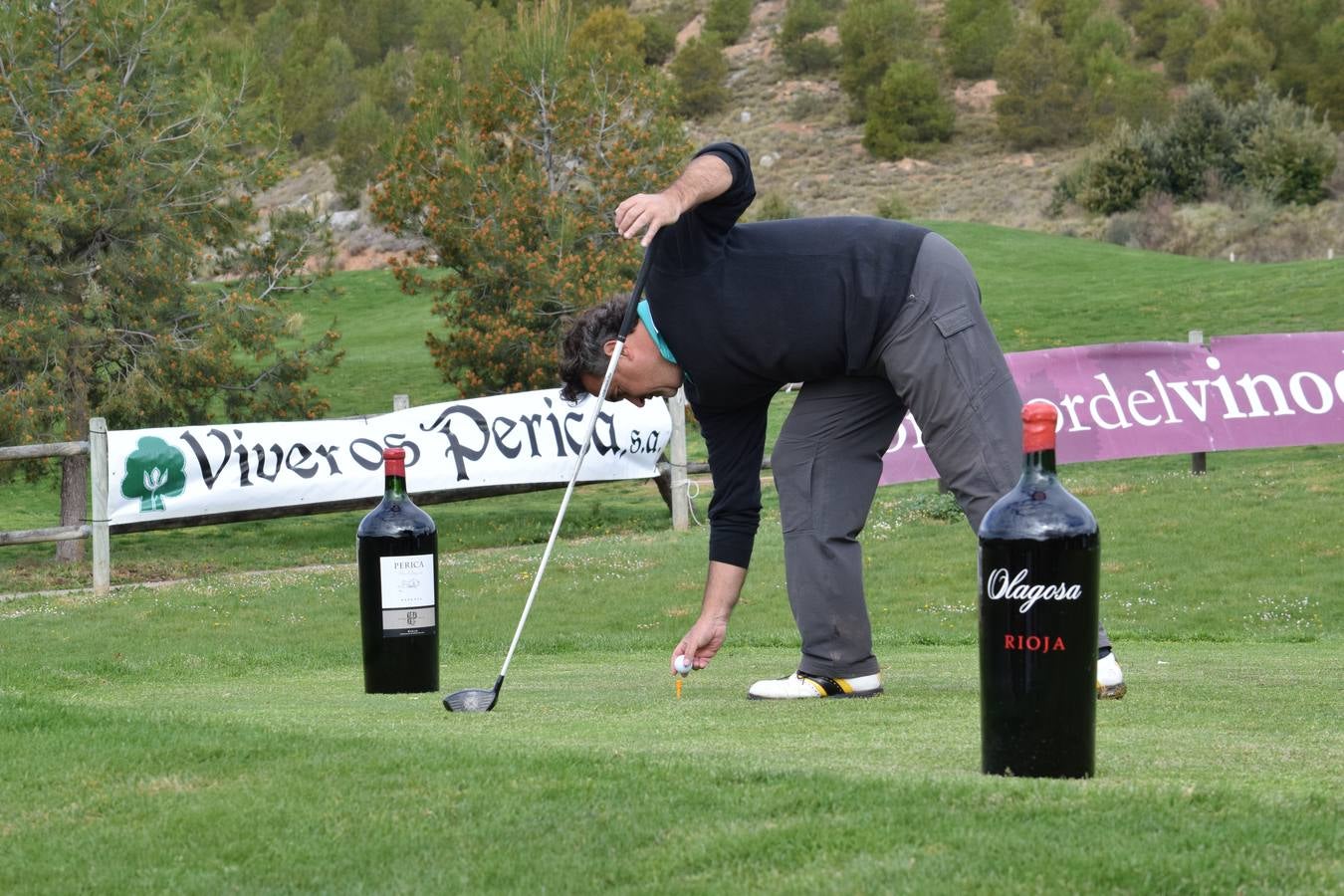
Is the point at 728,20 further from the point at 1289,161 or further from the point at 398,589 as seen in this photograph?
the point at 398,589

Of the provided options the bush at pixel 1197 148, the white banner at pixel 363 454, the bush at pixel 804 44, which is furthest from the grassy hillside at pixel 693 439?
the bush at pixel 804 44

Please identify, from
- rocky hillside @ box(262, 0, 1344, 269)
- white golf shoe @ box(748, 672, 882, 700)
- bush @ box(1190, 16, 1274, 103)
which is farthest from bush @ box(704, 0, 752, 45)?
white golf shoe @ box(748, 672, 882, 700)

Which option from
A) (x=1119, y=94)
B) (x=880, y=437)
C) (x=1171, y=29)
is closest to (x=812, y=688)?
(x=880, y=437)

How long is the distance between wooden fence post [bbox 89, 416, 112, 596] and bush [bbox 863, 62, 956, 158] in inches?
2761

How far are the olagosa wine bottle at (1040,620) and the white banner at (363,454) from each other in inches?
497

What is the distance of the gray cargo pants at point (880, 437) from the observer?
18.5ft

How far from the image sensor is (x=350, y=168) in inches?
2830

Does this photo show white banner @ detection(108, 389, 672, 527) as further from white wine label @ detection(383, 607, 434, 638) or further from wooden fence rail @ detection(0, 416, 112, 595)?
white wine label @ detection(383, 607, 434, 638)

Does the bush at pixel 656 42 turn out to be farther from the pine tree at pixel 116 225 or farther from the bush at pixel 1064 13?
the pine tree at pixel 116 225

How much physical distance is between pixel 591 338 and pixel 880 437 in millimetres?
1167

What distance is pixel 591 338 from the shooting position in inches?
239

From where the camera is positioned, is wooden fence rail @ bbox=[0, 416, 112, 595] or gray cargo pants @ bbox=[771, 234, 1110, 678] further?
wooden fence rail @ bbox=[0, 416, 112, 595]

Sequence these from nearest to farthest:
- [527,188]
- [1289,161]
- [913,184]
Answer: [527,188] → [1289,161] → [913,184]

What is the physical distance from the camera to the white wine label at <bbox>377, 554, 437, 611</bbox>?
641 centimetres
